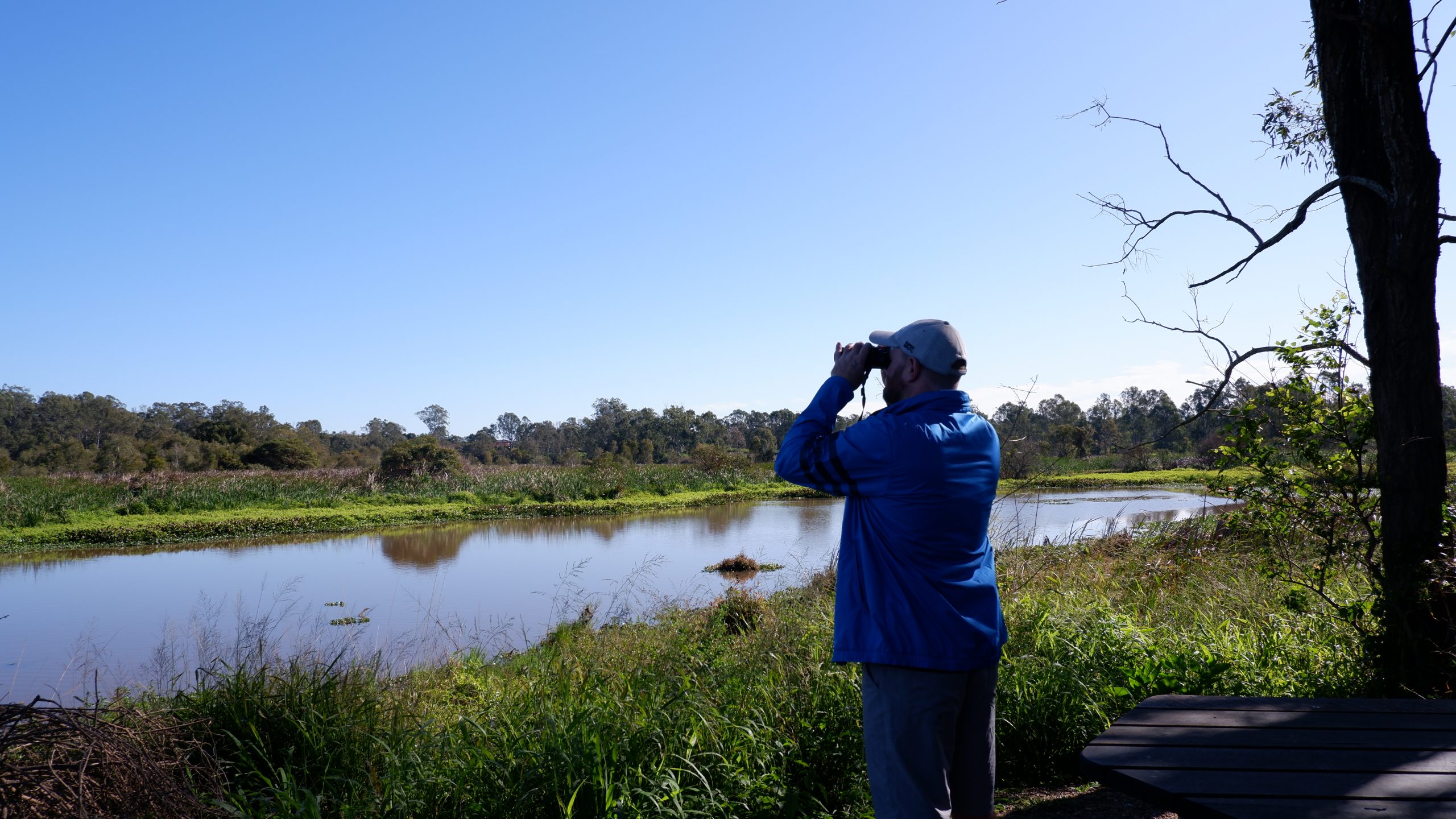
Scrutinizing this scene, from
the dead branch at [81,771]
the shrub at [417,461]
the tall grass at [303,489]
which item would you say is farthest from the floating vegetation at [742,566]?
the shrub at [417,461]

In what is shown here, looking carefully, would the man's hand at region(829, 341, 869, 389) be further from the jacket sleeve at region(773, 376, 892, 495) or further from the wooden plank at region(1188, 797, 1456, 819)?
the wooden plank at region(1188, 797, 1456, 819)

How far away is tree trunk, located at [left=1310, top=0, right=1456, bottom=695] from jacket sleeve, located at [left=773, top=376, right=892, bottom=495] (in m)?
2.45

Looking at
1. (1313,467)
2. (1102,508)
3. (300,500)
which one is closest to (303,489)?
(300,500)

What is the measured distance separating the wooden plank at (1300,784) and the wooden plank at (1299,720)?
1.07 feet

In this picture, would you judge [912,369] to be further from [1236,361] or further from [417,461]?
[417,461]

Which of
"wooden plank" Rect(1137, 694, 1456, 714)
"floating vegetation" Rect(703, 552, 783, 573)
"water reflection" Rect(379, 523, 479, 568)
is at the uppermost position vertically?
"wooden plank" Rect(1137, 694, 1456, 714)

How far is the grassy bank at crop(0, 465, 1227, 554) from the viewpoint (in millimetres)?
15836

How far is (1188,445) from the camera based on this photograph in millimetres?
43969

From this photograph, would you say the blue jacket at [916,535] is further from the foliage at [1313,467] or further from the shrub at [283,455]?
the shrub at [283,455]

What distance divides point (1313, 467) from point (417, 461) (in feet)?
78.0

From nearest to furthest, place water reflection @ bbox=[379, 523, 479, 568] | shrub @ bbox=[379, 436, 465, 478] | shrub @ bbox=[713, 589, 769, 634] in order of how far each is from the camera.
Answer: shrub @ bbox=[713, 589, 769, 634]
water reflection @ bbox=[379, 523, 479, 568]
shrub @ bbox=[379, 436, 465, 478]

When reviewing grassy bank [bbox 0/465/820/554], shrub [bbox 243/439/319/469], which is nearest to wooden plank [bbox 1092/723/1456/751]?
grassy bank [bbox 0/465/820/554]

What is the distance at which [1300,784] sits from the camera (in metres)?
1.63

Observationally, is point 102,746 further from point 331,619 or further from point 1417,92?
point 331,619
